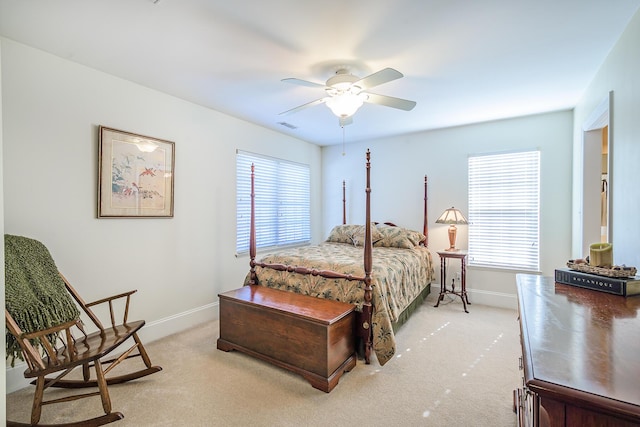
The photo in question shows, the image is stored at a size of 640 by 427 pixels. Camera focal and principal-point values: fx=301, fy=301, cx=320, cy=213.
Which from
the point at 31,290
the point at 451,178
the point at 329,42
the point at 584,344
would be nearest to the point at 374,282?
the point at 584,344

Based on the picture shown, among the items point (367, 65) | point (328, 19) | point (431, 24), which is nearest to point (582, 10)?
point (431, 24)

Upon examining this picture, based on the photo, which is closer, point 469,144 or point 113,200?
point 113,200

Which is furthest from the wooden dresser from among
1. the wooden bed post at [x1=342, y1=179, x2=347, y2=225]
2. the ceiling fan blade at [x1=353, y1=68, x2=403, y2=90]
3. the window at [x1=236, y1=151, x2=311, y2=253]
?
the wooden bed post at [x1=342, y1=179, x2=347, y2=225]

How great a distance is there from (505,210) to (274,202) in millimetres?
3196

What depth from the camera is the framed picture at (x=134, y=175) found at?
2658mm

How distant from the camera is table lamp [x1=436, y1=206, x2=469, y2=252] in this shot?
13.0 feet

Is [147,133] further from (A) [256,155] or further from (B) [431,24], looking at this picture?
(B) [431,24]

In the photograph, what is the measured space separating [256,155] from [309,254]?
1687 millimetres

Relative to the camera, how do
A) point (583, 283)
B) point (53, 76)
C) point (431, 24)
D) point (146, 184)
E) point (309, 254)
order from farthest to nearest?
point (309, 254) → point (146, 184) → point (53, 76) → point (431, 24) → point (583, 283)

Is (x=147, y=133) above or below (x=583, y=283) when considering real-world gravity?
above

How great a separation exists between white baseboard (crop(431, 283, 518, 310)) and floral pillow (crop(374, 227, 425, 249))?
1019 mm

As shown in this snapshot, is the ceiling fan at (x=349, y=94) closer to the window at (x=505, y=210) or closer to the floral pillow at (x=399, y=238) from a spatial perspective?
the floral pillow at (x=399, y=238)

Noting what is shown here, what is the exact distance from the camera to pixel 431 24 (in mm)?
1911

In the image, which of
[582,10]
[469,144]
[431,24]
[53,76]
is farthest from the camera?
[469,144]
